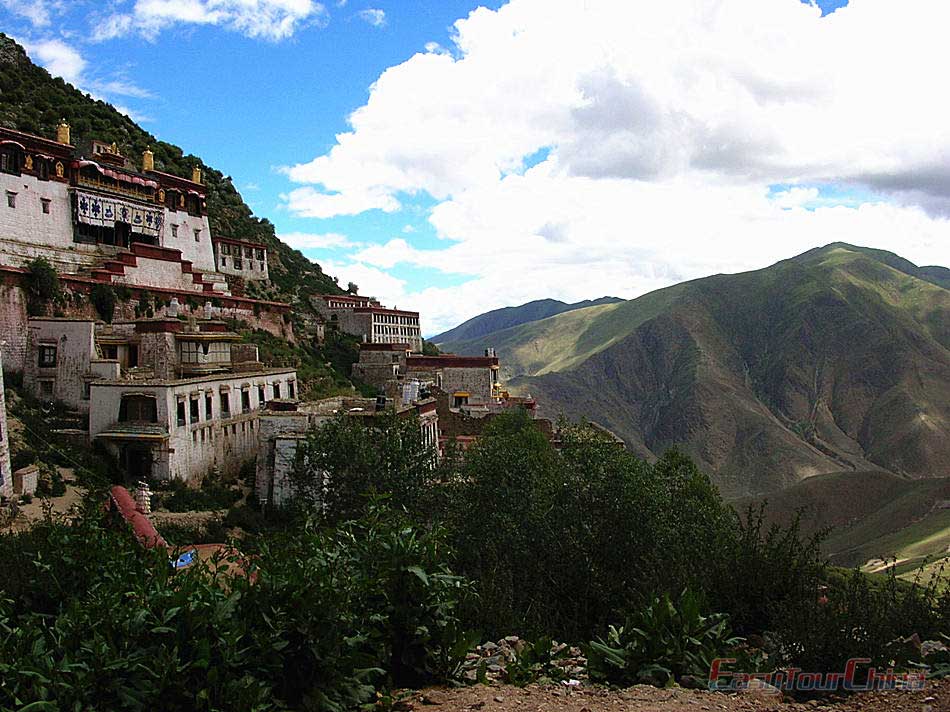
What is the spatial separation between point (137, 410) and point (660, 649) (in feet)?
65.4

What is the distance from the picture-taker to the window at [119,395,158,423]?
2308cm

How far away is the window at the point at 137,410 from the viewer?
75.7 ft

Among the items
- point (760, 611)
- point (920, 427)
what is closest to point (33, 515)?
point (760, 611)

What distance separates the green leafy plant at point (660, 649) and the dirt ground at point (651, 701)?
1.03 feet

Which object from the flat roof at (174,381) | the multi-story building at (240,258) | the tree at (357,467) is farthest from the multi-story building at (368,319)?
the tree at (357,467)

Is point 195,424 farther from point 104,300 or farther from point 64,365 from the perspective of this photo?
point 104,300

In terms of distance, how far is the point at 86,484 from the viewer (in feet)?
69.2

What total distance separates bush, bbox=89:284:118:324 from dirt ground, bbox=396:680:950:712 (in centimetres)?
2747

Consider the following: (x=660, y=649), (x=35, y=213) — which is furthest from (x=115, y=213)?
(x=660, y=649)

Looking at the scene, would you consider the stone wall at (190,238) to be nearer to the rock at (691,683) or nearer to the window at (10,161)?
the window at (10,161)

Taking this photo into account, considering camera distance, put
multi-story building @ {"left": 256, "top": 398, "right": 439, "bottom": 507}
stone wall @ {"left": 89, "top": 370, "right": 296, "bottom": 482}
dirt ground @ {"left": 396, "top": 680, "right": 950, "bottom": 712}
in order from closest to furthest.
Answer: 1. dirt ground @ {"left": 396, "top": 680, "right": 950, "bottom": 712}
2. stone wall @ {"left": 89, "top": 370, "right": 296, "bottom": 482}
3. multi-story building @ {"left": 256, "top": 398, "right": 439, "bottom": 507}

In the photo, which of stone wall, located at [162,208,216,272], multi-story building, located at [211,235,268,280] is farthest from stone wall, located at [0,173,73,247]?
multi-story building, located at [211,235,268,280]

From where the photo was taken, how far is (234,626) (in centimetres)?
580

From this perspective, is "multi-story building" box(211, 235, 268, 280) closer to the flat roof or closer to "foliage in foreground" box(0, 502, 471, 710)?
the flat roof
